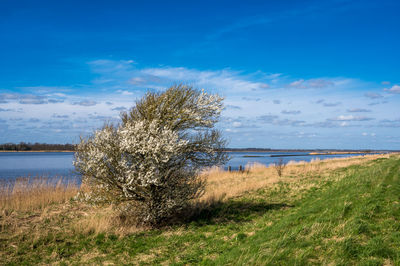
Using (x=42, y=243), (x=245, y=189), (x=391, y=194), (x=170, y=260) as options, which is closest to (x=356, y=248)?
(x=170, y=260)

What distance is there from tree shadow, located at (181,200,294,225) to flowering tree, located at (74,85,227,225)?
0.96 meters

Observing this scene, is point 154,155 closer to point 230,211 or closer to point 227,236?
point 227,236

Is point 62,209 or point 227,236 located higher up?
point 227,236

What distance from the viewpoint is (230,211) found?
12.5 metres

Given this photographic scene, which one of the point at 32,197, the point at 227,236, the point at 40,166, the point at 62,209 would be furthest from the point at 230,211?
the point at 40,166

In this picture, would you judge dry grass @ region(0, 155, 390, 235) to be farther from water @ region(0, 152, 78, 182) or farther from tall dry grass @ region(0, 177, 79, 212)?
water @ region(0, 152, 78, 182)

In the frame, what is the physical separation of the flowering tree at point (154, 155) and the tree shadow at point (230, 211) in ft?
3.13

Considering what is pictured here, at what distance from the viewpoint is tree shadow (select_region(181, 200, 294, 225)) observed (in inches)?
441

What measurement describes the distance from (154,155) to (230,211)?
469 cm

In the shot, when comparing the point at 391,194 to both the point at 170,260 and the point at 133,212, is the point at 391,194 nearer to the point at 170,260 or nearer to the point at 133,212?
the point at 170,260

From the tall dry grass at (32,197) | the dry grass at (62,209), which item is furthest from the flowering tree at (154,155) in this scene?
the tall dry grass at (32,197)

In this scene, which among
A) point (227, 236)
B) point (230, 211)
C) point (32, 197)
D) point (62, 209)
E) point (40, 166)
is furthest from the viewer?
point (40, 166)

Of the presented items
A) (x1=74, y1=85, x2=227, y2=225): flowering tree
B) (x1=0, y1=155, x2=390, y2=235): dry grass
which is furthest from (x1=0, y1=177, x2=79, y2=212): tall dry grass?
(x1=74, y1=85, x2=227, y2=225): flowering tree

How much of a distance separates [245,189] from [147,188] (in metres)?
8.70
